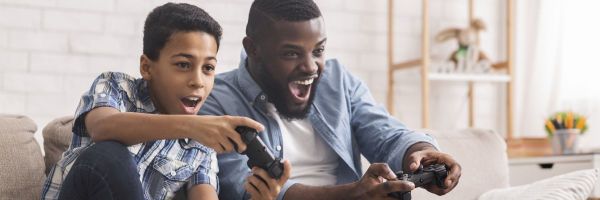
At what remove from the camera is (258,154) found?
2.78 feet

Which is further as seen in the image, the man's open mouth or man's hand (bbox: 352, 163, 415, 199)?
the man's open mouth

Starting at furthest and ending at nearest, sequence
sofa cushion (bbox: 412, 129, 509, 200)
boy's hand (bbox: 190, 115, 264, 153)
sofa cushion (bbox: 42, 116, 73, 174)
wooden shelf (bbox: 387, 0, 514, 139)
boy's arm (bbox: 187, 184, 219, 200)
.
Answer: wooden shelf (bbox: 387, 0, 514, 139), sofa cushion (bbox: 412, 129, 509, 200), sofa cushion (bbox: 42, 116, 73, 174), boy's arm (bbox: 187, 184, 219, 200), boy's hand (bbox: 190, 115, 264, 153)

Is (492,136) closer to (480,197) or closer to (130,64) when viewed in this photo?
(480,197)

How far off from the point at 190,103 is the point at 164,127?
16 centimetres

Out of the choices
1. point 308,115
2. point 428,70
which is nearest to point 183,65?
point 308,115

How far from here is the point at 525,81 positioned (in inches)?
114

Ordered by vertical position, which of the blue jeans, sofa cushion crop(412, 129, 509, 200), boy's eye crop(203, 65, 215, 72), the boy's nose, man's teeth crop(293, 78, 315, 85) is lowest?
sofa cushion crop(412, 129, 509, 200)

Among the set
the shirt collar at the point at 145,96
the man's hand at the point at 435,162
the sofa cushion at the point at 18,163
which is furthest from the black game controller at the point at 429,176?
the sofa cushion at the point at 18,163

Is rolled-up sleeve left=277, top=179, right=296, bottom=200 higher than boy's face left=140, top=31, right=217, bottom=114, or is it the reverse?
boy's face left=140, top=31, right=217, bottom=114

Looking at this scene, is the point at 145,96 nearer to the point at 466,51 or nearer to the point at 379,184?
the point at 379,184

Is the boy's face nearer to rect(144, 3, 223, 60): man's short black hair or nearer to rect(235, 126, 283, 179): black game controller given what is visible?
rect(144, 3, 223, 60): man's short black hair

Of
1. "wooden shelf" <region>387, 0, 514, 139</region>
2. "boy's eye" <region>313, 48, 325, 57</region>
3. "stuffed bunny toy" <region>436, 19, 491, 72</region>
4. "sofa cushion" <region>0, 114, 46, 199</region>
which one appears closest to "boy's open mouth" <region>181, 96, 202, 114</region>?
"boy's eye" <region>313, 48, 325, 57</region>

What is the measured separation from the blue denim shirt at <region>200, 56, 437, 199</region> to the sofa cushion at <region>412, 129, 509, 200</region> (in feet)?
0.77

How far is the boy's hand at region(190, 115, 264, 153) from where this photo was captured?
2.64 feet
